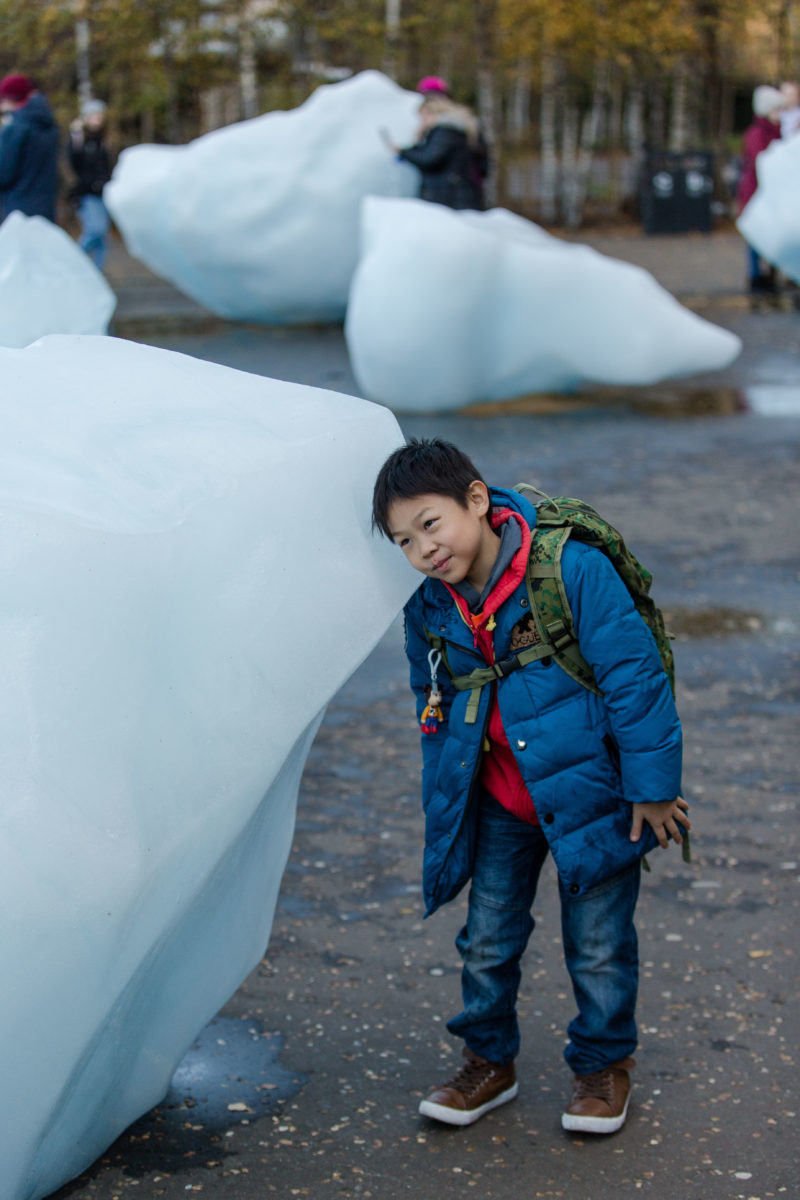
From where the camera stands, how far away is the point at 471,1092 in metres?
2.89

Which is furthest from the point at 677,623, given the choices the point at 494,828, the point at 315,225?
the point at 315,225

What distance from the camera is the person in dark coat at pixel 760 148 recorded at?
49.7 feet

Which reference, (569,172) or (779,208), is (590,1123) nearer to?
(779,208)

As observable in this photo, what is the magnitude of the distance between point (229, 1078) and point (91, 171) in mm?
12851

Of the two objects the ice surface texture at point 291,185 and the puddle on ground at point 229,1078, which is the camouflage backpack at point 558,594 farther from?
the ice surface texture at point 291,185

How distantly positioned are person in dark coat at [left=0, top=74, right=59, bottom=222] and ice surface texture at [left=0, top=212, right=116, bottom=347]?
261cm

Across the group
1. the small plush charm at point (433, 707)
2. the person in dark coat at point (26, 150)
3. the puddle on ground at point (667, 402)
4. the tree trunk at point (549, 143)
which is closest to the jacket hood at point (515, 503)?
the small plush charm at point (433, 707)

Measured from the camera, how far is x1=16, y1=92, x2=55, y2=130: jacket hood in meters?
10.7

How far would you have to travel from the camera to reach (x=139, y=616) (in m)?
2.39

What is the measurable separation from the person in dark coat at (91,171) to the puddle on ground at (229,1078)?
12.4 m

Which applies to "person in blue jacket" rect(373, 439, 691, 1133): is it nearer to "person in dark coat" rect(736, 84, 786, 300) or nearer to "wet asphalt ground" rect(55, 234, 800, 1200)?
"wet asphalt ground" rect(55, 234, 800, 1200)

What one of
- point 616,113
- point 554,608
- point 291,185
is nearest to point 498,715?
point 554,608

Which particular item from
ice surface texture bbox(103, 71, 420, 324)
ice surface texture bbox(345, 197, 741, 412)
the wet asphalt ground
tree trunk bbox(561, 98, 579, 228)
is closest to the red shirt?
the wet asphalt ground

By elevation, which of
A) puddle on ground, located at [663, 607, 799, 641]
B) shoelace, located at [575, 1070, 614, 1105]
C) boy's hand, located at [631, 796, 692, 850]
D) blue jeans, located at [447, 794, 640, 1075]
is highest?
boy's hand, located at [631, 796, 692, 850]
